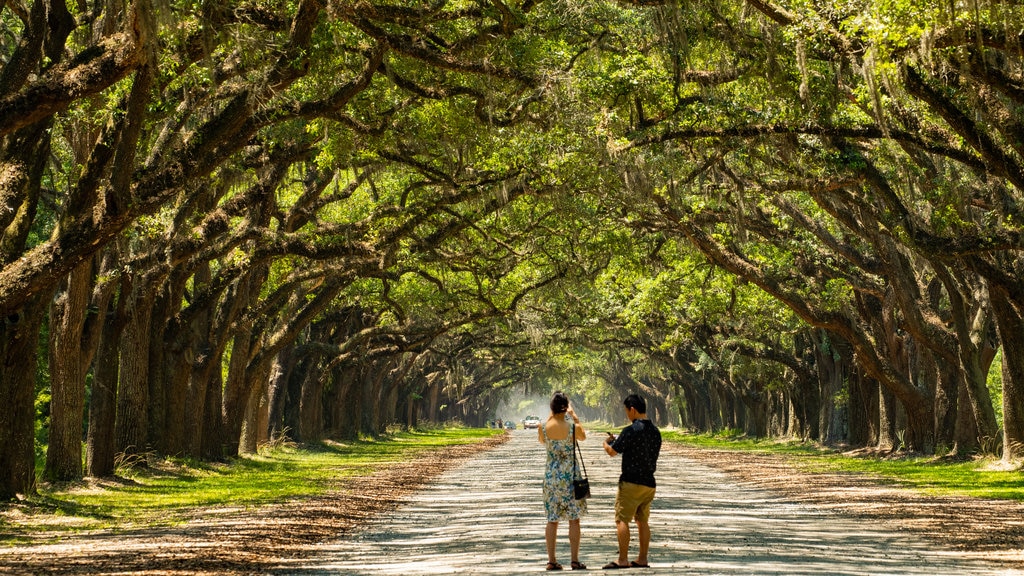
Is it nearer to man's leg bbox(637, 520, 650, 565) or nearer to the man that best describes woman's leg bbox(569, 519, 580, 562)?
the man

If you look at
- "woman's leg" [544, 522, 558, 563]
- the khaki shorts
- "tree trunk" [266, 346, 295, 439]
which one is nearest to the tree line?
"tree trunk" [266, 346, 295, 439]

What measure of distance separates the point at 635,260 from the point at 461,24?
37.9 feet

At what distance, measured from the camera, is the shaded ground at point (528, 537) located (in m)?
9.82

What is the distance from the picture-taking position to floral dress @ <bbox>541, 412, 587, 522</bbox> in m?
9.55

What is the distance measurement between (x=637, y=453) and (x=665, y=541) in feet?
7.36

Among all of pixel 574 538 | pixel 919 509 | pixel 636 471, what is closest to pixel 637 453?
pixel 636 471

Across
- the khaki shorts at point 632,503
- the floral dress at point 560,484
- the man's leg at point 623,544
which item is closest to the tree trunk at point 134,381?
the floral dress at point 560,484

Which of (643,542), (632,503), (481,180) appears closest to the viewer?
(643,542)

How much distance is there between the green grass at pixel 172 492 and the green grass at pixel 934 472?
1058cm

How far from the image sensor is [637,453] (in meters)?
9.65

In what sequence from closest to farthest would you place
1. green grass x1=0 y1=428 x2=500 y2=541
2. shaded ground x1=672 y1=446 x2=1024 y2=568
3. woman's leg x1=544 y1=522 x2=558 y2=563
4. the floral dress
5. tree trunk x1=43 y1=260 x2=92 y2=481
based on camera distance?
woman's leg x1=544 y1=522 x2=558 y2=563, the floral dress, shaded ground x1=672 y1=446 x2=1024 y2=568, green grass x1=0 y1=428 x2=500 y2=541, tree trunk x1=43 y1=260 x2=92 y2=481

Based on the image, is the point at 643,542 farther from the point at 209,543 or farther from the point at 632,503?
the point at 209,543

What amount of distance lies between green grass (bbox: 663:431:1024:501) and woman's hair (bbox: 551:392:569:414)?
33.4ft

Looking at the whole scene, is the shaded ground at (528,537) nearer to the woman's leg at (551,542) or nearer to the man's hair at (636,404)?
the woman's leg at (551,542)
